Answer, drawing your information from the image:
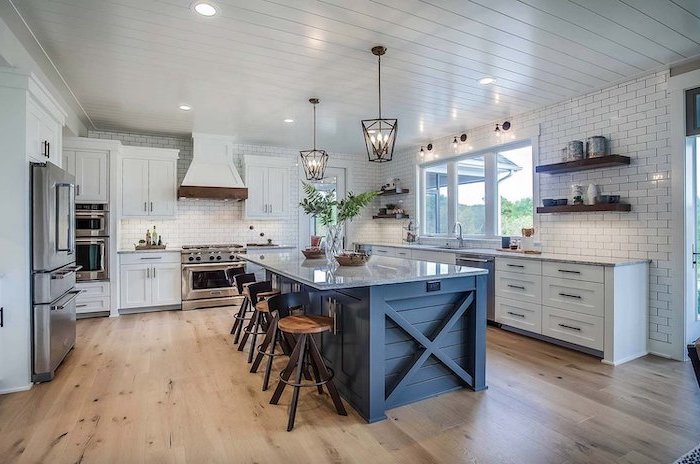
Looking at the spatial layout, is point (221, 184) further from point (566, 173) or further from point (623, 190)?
point (623, 190)

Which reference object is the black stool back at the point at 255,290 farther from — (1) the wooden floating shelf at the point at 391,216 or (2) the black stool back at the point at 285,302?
(1) the wooden floating shelf at the point at 391,216

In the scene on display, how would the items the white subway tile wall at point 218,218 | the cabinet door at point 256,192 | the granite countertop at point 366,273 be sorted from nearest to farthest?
1. the granite countertop at point 366,273
2. the white subway tile wall at point 218,218
3. the cabinet door at point 256,192

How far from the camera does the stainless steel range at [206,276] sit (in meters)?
5.65

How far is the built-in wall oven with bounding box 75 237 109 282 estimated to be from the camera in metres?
5.05

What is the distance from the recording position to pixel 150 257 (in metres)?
5.50

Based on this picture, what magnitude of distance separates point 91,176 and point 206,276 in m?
2.05

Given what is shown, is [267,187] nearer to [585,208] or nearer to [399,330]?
[399,330]

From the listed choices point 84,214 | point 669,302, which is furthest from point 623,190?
point 84,214

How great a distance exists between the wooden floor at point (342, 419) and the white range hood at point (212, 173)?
Answer: 114 inches

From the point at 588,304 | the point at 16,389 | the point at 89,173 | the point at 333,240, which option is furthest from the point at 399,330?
the point at 89,173

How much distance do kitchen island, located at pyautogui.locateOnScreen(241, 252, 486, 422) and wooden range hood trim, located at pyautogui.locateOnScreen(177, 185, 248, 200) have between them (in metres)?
3.28

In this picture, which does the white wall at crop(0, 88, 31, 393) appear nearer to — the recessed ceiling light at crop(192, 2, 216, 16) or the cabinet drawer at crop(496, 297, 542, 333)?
the recessed ceiling light at crop(192, 2, 216, 16)

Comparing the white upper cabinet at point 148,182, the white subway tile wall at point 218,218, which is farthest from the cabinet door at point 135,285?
the white upper cabinet at point 148,182

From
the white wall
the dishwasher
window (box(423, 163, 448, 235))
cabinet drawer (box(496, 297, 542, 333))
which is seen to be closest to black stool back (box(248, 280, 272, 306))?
the white wall
